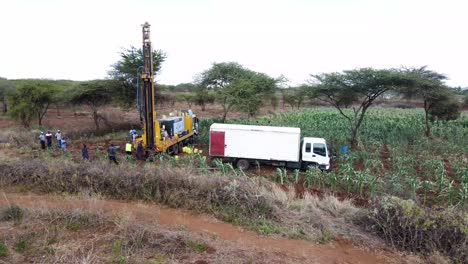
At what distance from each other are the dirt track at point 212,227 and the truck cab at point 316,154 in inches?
254

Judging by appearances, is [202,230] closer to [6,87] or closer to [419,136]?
[419,136]

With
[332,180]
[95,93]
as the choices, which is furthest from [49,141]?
[332,180]

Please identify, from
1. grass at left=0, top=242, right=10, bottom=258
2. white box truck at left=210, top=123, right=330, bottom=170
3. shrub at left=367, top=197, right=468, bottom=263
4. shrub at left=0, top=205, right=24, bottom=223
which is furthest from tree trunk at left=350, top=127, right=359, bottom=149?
grass at left=0, top=242, right=10, bottom=258

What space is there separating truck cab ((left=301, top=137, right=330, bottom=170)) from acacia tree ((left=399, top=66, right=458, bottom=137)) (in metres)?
7.63

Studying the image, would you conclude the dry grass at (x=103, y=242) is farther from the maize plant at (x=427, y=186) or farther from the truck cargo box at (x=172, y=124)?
the truck cargo box at (x=172, y=124)

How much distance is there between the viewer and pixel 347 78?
17828 millimetres

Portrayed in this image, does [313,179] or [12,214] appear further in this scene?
[313,179]

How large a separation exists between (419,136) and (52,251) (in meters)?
21.7

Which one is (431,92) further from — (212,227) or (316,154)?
(212,227)

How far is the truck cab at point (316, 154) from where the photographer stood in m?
13.4

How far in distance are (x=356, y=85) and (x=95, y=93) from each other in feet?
63.4

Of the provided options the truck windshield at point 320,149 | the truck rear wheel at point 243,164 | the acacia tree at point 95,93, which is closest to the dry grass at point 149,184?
the truck rear wheel at point 243,164

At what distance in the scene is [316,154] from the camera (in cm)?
1351

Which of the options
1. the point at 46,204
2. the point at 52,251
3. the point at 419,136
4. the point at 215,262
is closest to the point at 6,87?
the point at 46,204
